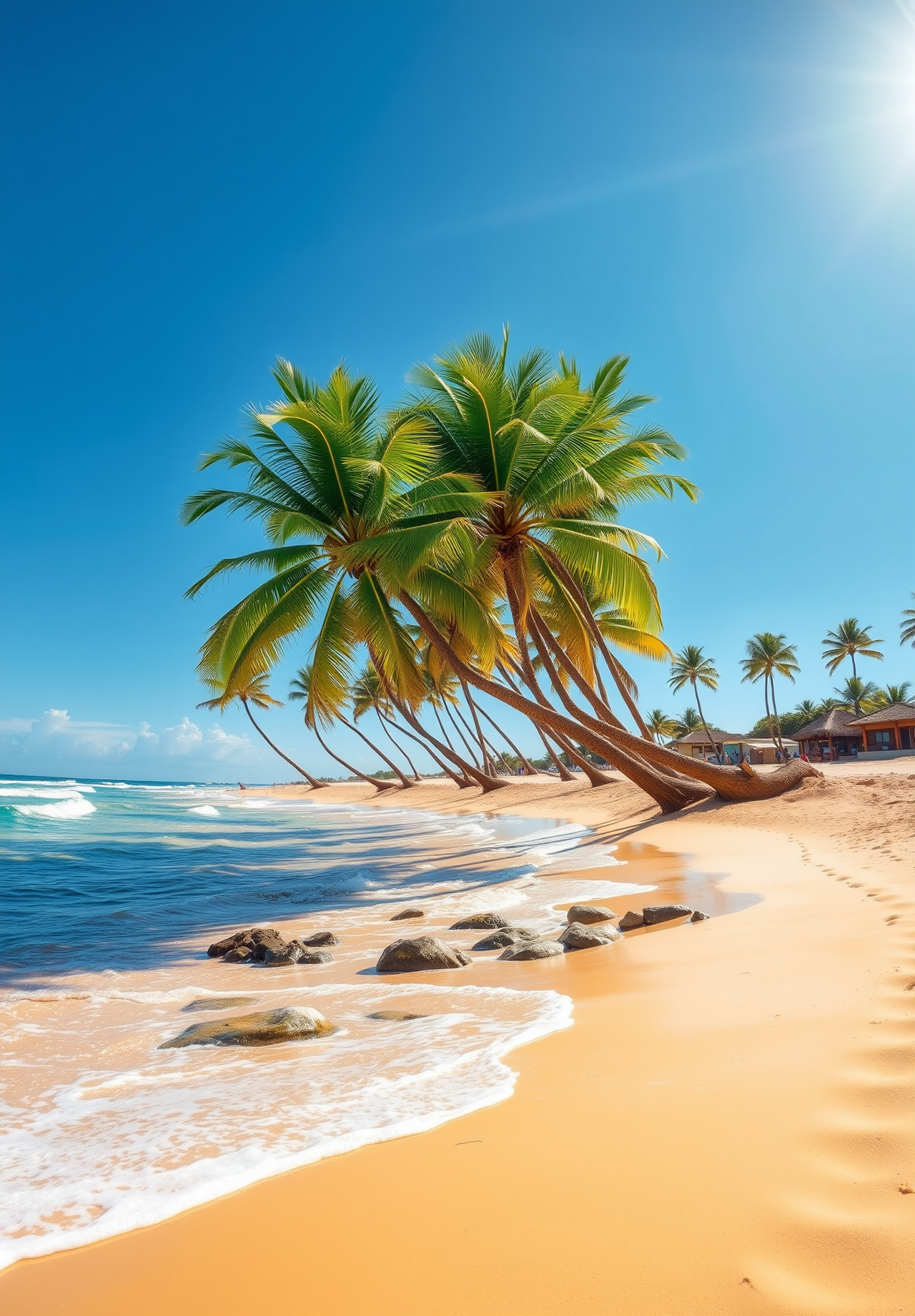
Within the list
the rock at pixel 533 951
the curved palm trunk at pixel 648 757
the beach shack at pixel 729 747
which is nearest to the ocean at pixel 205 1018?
the rock at pixel 533 951

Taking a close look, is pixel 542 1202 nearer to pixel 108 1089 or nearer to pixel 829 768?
pixel 108 1089

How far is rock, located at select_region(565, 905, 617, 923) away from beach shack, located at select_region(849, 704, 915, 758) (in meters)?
36.3

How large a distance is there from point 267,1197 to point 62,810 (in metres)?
36.1

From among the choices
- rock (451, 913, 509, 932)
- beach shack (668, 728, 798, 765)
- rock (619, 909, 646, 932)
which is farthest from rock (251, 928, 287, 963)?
beach shack (668, 728, 798, 765)

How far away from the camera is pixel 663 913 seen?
635cm

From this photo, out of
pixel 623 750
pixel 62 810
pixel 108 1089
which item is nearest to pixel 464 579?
pixel 623 750

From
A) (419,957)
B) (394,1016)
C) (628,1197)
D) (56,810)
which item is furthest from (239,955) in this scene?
(56,810)

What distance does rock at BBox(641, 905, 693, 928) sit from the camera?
6.32 metres

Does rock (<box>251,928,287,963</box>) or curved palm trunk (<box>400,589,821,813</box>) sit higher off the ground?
curved palm trunk (<box>400,589,821,813</box>)

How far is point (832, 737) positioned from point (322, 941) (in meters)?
48.5

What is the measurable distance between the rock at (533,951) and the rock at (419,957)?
0.35 meters

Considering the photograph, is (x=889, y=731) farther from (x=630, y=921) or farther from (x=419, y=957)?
(x=419, y=957)

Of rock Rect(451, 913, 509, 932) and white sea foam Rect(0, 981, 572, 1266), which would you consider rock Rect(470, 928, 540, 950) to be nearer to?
rock Rect(451, 913, 509, 932)

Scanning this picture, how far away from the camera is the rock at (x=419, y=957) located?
19.0ft
